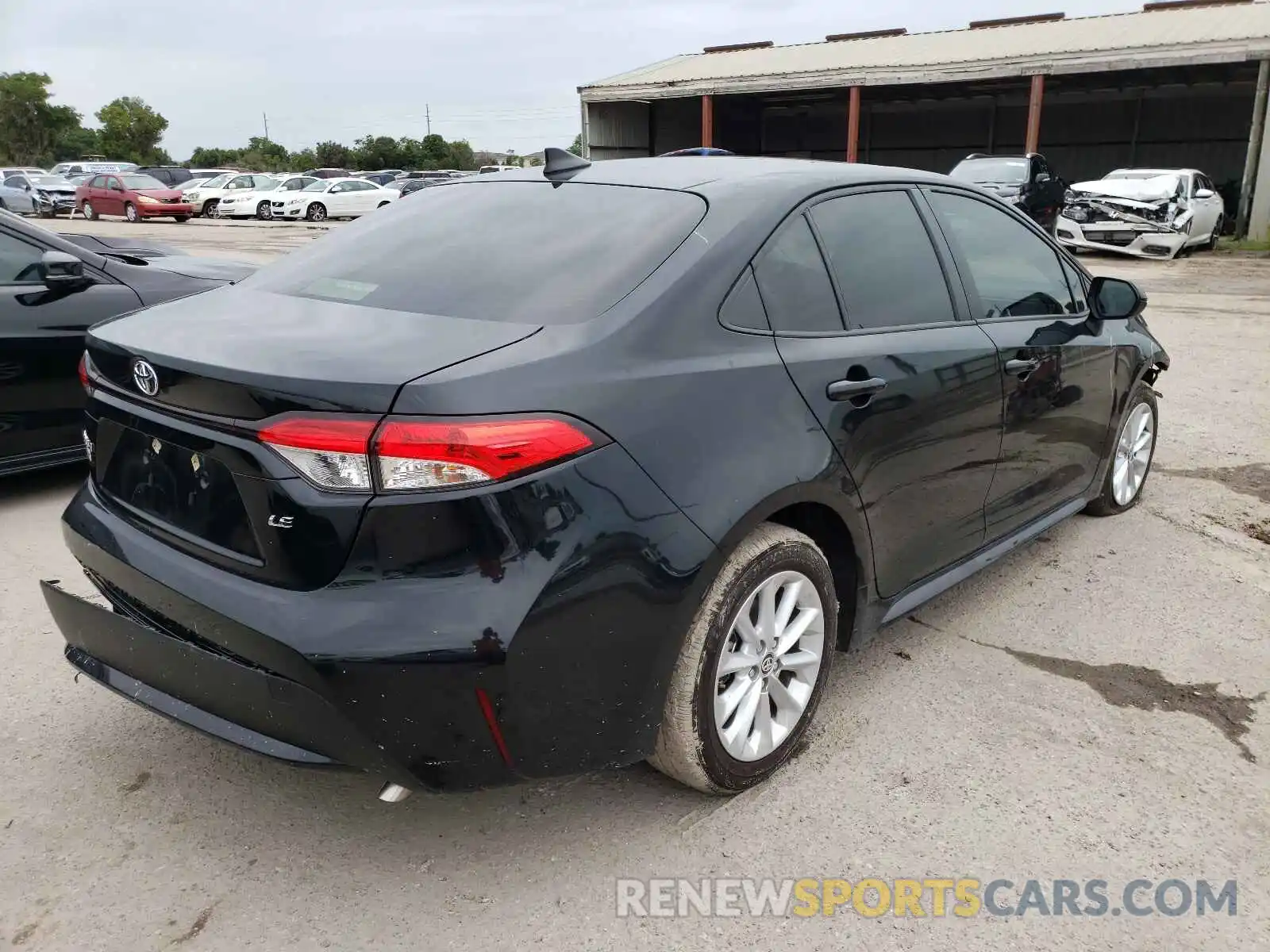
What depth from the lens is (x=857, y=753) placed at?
9.46ft

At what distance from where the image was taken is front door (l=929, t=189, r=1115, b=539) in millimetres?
3445

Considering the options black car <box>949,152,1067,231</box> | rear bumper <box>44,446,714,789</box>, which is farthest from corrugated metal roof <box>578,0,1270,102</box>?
rear bumper <box>44,446,714,789</box>

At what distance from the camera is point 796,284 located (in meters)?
2.75

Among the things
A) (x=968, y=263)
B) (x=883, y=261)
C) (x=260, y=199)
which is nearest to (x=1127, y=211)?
(x=968, y=263)

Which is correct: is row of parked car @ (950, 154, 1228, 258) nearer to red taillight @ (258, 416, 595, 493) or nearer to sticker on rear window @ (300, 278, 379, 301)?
sticker on rear window @ (300, 278, 379, 301)

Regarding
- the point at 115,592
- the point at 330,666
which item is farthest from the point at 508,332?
the point at 115,592

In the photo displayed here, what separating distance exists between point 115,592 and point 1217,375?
8288mm

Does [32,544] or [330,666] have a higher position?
[330,666]

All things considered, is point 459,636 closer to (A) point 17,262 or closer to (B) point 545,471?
(B) point 545,471

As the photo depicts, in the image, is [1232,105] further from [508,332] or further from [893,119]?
[508,332]

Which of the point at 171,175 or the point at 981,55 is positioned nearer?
the point at 981,55

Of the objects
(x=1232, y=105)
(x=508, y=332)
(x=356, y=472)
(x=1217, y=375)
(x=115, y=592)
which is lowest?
(x=1217, y=375)

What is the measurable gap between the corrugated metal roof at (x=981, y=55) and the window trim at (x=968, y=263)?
2265 centimetres

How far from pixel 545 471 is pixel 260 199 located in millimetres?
33001
